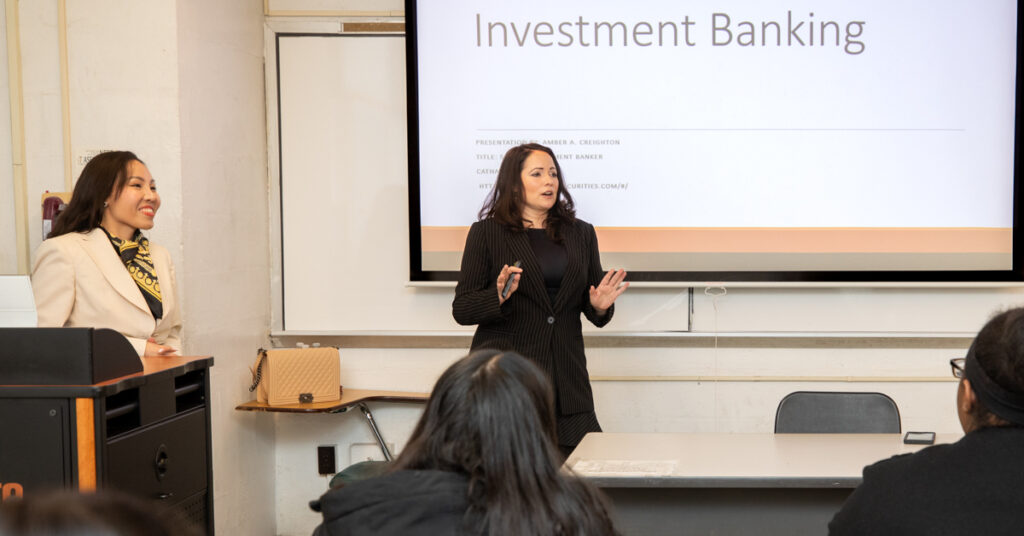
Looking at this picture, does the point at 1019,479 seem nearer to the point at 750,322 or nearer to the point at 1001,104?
the point at 750,322

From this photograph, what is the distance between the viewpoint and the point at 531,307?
125 inches

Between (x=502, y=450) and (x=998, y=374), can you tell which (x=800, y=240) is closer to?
(x=998, y=374)

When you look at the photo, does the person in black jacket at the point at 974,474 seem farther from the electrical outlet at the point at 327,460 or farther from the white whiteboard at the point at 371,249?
the electrical outlet at the point at 327,460

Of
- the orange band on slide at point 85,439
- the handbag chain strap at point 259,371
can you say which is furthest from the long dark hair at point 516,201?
the orange band on slide at point 85,439

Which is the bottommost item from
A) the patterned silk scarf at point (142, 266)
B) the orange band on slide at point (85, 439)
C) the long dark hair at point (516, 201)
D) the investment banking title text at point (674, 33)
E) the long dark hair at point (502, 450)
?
the orange band on slide at point (85, 439)

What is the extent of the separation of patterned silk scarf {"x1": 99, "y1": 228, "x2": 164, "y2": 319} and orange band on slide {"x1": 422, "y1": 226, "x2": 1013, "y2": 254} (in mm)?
1424

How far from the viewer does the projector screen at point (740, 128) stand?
13.0 ft

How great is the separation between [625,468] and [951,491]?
1001 millimetres

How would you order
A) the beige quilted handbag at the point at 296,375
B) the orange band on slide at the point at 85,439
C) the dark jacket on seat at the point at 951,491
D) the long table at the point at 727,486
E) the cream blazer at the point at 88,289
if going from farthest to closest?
the beige quilted handbag at the point at 296,375
the cream blazer at the point at 88,289
the long table at the point at 727,486
the orange band on slide at the point at 85,439
the dark jacket on seat at the point at 951,491

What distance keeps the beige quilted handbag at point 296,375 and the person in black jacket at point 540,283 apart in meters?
0.93

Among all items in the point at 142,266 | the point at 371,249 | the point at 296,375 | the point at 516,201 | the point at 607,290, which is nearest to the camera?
the point at 142,266

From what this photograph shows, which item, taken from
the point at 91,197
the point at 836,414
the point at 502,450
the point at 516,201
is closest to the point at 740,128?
the point at 516,201

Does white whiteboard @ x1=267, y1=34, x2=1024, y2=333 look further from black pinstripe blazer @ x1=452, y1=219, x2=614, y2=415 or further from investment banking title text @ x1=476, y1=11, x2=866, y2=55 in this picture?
black pinstripe blazer @ x1=452, y1=219, x2=614, y2=415

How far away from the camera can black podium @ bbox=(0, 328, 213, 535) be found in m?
1.88
